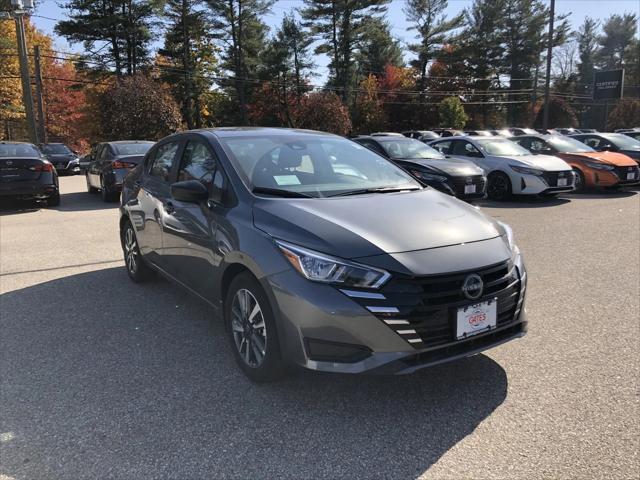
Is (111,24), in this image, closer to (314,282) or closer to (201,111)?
(201,111)

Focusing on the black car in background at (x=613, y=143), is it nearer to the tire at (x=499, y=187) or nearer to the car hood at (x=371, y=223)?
the tire at (x=499, y=187)

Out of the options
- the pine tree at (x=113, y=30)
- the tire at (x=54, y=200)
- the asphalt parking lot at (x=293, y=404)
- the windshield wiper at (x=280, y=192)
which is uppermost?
the pine tree at (x=113, y=30)

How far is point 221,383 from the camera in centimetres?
335

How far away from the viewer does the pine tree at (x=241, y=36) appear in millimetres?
42344

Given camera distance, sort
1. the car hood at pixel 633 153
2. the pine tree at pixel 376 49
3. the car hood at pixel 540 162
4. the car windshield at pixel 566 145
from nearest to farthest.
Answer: the car hood at pixel 540 162, the car windshield at pixel 566 145, the car hood at pixel 633 153, the pine tree at pixel 376 49

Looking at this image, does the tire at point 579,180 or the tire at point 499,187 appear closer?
the tire at point 499,187

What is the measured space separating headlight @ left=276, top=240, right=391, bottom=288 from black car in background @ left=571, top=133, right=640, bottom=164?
1432cm

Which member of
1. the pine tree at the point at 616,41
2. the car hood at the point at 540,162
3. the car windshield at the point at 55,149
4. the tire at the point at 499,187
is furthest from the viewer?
the pine tree at the point at 616,41

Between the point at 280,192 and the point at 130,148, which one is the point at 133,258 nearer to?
the point at 280,192

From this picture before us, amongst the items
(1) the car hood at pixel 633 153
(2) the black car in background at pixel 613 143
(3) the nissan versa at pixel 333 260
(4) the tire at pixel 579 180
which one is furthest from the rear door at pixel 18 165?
(1) the car hood at pixel 633 153

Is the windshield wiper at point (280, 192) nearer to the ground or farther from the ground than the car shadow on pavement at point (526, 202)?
farther from the ground

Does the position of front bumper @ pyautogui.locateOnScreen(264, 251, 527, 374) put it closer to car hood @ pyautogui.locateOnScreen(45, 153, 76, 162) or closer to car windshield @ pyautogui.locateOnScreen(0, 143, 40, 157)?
car windshield @ pyautogui.locateOnScreen(0, 143, 40, 157)

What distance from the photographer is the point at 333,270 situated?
2760 mm

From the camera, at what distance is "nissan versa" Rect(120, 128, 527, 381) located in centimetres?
270
